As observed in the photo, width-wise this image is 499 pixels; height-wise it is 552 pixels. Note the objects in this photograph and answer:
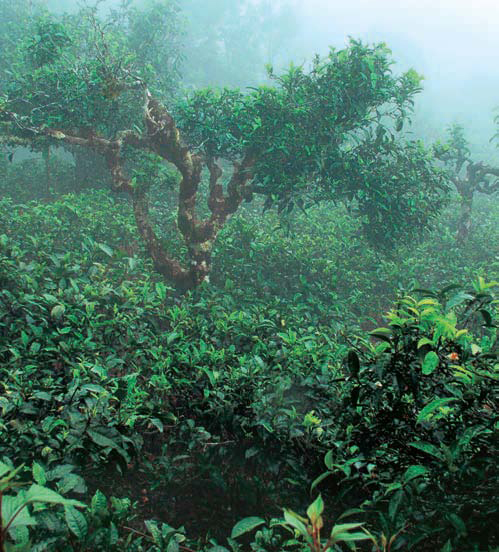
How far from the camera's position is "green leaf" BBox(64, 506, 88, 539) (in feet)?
5.43

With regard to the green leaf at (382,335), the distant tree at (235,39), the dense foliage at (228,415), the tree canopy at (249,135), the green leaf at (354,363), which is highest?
the distant tree at (235,39)

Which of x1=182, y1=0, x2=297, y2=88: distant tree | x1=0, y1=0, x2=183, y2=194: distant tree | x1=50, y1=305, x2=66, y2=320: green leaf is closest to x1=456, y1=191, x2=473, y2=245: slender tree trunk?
x1=0, y1=0, x2=183, y2=194: distant tree

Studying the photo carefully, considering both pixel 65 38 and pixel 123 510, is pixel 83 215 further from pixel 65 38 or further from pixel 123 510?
pixel 123 510

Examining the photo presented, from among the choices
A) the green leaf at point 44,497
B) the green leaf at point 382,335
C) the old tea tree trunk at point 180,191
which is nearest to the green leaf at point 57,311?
the old tea tree trunk at point 180,191

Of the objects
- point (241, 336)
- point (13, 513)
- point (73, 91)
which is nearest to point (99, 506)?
point (13, 513)

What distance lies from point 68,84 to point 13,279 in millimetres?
4466

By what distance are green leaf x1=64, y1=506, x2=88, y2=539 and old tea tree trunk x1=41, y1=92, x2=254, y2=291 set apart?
224 inches

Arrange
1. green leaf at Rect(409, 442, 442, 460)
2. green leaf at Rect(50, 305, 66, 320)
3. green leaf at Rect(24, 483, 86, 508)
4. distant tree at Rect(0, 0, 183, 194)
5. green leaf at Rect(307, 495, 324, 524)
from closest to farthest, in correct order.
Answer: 1. green leaf at Rect(24, 483, 86, 508)
2. green leaf at Rect(307, 495, 324, 524)
3. green leaf at Rect(409, 442, 442, 460)
4. green leaf at Rect(50, 305, 66, 320)
5. distant tree at Rect(0, 0, 183, 194)

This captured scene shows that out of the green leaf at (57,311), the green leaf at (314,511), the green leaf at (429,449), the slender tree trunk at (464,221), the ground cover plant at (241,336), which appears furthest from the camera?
the slender tree trunk at (464,221)

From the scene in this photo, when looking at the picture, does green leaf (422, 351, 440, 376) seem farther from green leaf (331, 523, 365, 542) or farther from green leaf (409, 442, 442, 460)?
green leaf (331, 523, 365, 542)

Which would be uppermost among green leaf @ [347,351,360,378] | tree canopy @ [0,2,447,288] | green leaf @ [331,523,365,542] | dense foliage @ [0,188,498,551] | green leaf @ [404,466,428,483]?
tree canopy @ [0,2,447,288]

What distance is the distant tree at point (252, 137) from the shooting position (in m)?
7.39

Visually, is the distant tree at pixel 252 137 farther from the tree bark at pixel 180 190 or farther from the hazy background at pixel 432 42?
the hazy background at pixel 432 42

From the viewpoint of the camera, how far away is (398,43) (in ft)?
135
